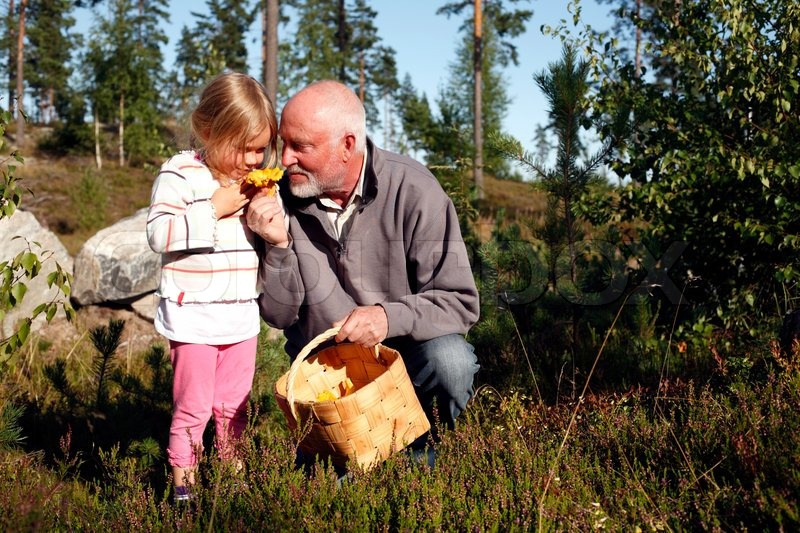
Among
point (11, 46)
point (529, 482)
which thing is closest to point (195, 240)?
point (529, 482)

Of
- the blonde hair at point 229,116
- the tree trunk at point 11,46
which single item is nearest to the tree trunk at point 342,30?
the tree trunk at point 11,46

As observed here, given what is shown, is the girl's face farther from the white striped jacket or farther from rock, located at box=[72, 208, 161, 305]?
rock, located at box=[72, 208, 161, 305]

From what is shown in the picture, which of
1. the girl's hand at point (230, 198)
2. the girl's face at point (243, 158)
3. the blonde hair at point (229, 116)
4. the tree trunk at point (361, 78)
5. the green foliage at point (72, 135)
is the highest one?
the tree trunk at point (361, 78)

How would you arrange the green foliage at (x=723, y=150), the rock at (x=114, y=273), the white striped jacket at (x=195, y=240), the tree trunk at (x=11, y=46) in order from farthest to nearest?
the tree trunk at (x=11, y=46)
the rock at (x=114, y=273)
the green foliage at (x=723, y=150)
the white striped jacket at (x=195, y=240)

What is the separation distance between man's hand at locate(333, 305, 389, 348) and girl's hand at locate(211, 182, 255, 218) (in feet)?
2.06

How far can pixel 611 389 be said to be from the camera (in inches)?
149

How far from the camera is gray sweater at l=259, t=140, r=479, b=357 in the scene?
9.97 feet

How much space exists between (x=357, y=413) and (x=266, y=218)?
2.80ft

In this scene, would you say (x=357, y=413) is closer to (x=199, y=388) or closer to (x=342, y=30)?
(x=199, y=388)

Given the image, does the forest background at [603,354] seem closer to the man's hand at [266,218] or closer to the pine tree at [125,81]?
the man's hand at [266,218]

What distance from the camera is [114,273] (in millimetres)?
6250

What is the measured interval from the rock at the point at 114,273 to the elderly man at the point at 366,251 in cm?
355

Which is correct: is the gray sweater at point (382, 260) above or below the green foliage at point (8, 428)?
above

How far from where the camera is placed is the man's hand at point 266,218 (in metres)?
2.71
